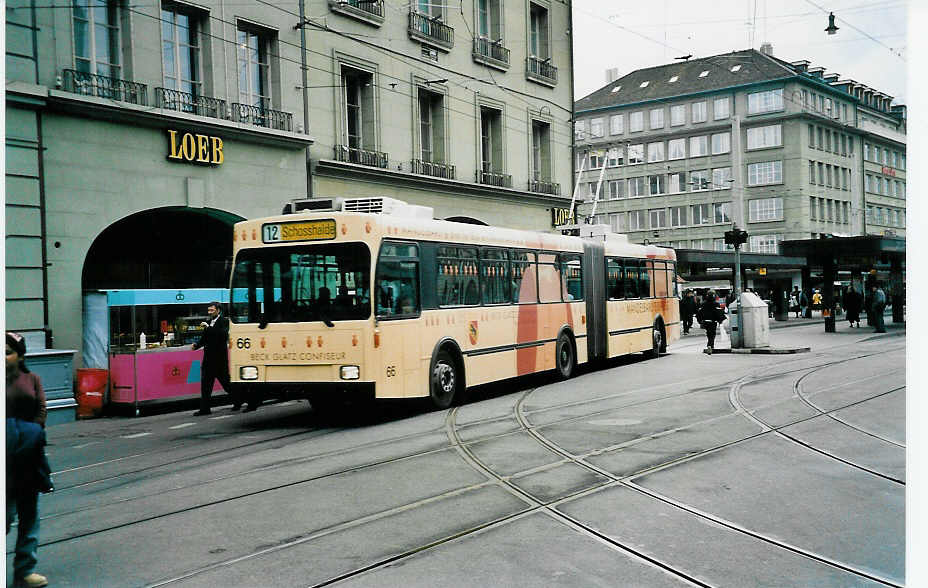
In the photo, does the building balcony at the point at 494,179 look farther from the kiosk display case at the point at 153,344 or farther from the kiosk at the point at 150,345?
the kiosk at the point at 150,345

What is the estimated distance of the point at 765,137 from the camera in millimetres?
37875

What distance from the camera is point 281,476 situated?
8.85 metres

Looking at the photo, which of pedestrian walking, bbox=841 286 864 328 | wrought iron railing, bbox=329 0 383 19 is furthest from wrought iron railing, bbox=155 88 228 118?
pedestrian walking, bbox=841 286 864 328

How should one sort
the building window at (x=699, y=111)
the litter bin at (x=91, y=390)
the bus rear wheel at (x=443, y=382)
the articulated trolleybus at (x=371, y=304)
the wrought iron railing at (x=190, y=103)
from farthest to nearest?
the building window at (x=699, y=111) < the wrought iron railing at (x=190, y=103) < the litter bin at (x=91, y=390) < the bus rear wheel at (x=443, y=382) < the articulated trolleybus at (x=371, y=304)

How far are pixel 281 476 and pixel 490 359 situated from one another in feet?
23.7

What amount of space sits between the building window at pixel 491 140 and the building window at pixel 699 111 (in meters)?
24.5

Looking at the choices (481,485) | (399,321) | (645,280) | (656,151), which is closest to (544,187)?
(645,280)

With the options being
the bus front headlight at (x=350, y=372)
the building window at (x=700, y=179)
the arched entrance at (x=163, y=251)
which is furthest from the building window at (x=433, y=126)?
the building window at (x=700, y=179)

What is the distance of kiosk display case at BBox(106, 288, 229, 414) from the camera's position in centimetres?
1548

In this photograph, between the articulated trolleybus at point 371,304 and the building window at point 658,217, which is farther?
the building window at point 658,217

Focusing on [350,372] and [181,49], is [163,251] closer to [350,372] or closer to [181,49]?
[181,49]

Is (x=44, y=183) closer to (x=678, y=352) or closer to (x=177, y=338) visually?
(x=177, y=338)

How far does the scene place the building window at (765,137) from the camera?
116 feet

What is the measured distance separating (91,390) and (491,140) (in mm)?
15565
